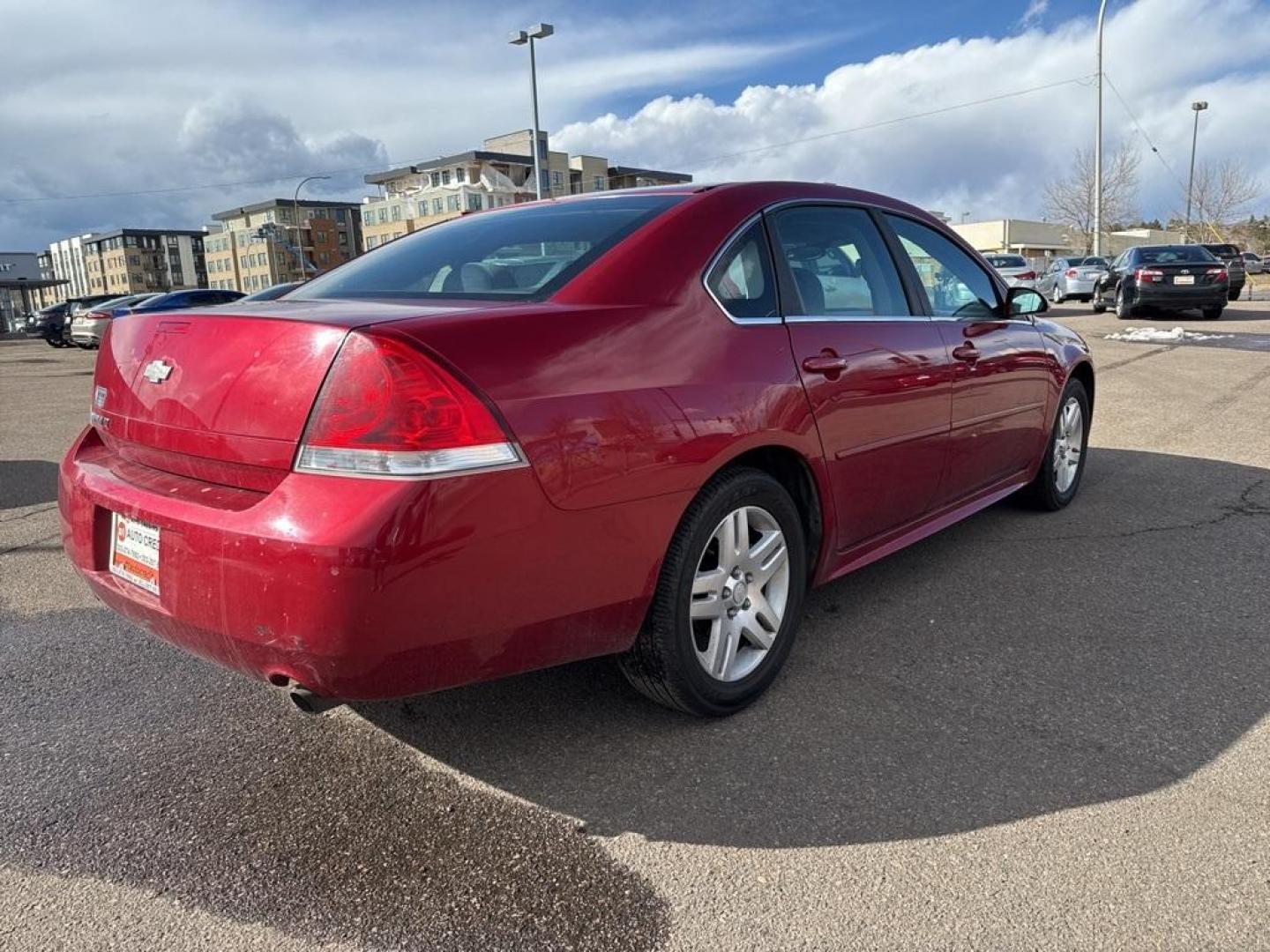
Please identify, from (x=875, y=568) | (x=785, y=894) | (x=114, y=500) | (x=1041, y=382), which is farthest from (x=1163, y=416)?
(x=114, y=500)

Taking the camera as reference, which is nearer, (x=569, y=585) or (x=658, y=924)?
(x=658, y=924)

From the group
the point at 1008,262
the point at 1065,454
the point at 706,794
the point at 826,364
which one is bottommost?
the point at 706,794

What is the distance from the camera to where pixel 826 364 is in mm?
3012

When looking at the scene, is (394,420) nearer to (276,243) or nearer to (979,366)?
(979,366)

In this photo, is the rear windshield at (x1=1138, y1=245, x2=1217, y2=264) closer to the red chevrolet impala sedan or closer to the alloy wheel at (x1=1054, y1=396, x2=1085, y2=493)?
the alloy wheel at (x1=1054, y1=396, x2=1085, y2=493)

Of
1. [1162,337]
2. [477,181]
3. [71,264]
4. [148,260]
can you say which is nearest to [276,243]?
[477,181]

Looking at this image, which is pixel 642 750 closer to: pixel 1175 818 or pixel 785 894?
pixel 785 894

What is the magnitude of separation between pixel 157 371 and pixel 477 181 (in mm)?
86039

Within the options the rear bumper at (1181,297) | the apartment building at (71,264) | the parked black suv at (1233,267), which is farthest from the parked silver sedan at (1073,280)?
the apartment building at (71,264)

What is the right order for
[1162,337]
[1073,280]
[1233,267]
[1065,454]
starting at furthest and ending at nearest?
[1233,267], [1073,280], [1162,337], [1065,454]

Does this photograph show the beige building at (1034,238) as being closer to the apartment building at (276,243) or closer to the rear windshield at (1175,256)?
the rear windshield at (1175,256)

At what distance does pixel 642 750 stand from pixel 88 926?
137cm

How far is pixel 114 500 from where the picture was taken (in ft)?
8.06

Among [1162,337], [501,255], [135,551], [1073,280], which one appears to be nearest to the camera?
[135,551]
